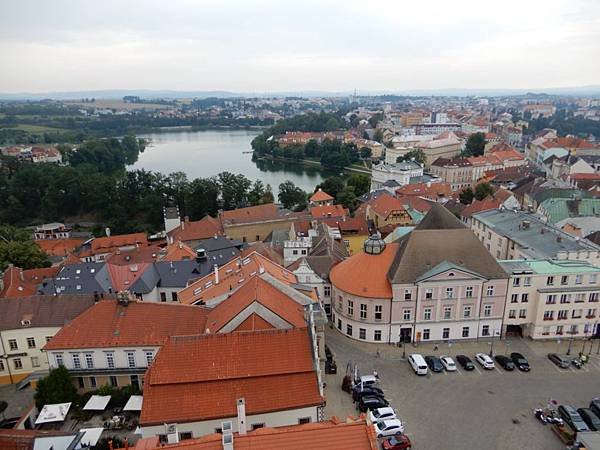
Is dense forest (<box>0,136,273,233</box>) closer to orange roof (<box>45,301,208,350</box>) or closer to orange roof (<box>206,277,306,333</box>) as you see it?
orange roof (<box>45,301,208,350</box>)

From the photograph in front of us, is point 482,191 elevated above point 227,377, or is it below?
below

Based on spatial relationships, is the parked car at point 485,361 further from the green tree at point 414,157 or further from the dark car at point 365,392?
A: the green tree at point 414,157

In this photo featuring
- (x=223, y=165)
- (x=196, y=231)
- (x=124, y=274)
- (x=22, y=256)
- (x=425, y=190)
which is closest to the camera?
(x=124, y=274)

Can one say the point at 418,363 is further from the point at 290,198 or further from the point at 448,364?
the point at 290,198

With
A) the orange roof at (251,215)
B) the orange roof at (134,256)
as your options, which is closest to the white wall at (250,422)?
the orange roof at (134,256)

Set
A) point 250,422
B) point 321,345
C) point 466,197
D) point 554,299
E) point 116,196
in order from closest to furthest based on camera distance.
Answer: point 250,422, point 321,345, point 554,299, point 466,197, point 116,196

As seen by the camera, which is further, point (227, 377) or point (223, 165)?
point (223, 165)

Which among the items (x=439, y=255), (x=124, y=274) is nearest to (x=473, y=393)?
(x=439, y=255)

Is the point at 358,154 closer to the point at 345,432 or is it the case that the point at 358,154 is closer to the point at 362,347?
the point at 362,347

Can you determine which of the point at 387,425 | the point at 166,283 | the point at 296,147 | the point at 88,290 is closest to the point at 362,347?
the point at 387,425
